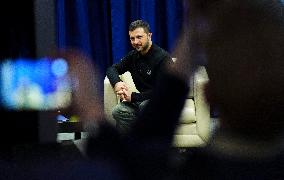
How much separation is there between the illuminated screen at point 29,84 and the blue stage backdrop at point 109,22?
338 centimetres

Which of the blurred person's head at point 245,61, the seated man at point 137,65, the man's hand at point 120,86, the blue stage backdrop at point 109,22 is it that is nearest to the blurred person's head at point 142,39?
the seated man at point 137,65

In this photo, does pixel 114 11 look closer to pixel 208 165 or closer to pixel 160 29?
pixel 160 29

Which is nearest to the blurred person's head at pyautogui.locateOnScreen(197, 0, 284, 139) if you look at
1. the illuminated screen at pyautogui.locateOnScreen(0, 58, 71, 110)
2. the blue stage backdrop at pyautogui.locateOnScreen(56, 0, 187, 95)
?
the illuminated screen at pyautogui.locateOnScreen(0, 58, 71, 110)

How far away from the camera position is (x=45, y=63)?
420 mm

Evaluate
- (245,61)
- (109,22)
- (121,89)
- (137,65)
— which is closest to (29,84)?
(245,61)

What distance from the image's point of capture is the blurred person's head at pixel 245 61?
50cm

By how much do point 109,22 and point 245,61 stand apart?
347 centimetres

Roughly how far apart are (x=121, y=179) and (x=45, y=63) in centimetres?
15

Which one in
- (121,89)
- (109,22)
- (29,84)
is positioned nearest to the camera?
(29,84)

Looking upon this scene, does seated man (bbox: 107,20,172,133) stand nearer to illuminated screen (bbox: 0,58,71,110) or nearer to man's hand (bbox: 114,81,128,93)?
man's hand (bbox: 114,81,128,93)

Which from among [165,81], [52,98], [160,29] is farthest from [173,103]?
[160,29]

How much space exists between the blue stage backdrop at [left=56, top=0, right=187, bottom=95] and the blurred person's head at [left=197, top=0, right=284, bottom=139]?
329cm

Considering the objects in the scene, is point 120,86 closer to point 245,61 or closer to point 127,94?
point 127,94

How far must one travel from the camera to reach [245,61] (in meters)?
0.51
